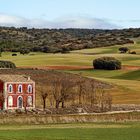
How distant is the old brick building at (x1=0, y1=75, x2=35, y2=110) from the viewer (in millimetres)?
92188

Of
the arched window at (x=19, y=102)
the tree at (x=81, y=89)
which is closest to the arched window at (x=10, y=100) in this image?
the arched window at (x=19, y=102)

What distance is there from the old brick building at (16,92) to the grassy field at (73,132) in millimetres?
29650

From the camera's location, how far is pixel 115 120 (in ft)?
232

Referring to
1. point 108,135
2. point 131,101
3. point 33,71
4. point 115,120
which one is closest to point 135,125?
point 115,120

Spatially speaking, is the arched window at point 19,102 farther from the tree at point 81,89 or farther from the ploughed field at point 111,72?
the ploughed field at point 111,72

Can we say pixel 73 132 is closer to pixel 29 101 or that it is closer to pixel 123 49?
pixel 29 101

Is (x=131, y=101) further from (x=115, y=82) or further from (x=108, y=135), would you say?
(x=108, y=135)

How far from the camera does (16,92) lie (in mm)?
93938

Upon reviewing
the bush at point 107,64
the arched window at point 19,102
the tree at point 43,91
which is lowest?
the arched window at point 19,102

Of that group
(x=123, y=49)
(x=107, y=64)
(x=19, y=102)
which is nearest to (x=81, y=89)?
(x=19, y=102)

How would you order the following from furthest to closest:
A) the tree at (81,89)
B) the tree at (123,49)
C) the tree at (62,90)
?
the tree at (123,49) < the tree at (81,89) < the tree at (62,90)

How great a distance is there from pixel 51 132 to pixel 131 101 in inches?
1722

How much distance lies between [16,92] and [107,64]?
5197cm

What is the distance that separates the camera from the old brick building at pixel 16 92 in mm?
92188
